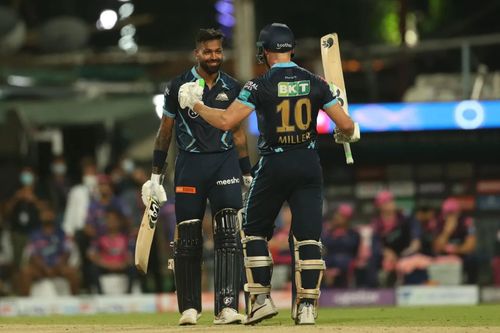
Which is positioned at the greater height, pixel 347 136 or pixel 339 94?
pixel 339 94

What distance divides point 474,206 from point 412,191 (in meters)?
1.01

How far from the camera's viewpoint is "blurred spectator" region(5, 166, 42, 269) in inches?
802

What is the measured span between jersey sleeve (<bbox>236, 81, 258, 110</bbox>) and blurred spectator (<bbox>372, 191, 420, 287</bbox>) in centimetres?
892

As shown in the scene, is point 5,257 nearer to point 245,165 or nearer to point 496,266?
point 496,266

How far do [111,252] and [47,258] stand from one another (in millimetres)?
1056

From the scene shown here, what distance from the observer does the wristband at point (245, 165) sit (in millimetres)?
11305

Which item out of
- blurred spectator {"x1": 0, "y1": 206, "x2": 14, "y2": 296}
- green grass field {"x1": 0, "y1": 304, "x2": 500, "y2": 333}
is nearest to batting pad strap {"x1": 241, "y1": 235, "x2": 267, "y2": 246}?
green grass field {"x1": 0, "y1": 304, "x2": 500, "y2": 333}

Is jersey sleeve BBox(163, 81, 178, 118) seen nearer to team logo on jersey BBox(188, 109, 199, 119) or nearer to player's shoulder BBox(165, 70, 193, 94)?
player's shoulder BBox(165, 70, 193, 94)

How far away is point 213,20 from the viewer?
1152 inches

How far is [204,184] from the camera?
10938 mm

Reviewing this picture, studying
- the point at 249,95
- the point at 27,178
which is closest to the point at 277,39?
the point at 249,95

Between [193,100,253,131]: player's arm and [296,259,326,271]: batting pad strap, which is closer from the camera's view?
[193,100,253,131]: player's arm

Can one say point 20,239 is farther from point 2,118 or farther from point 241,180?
point 241,180

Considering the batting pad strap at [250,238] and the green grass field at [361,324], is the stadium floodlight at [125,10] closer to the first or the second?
the green grass field at [361,324]
